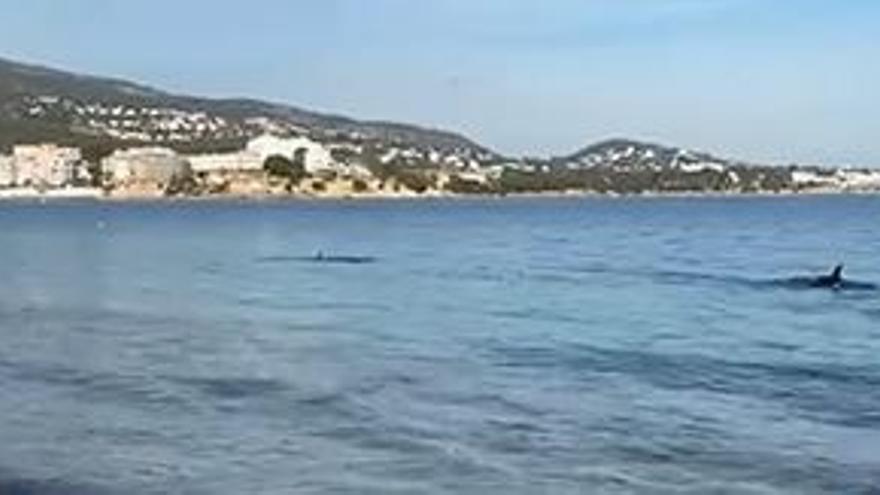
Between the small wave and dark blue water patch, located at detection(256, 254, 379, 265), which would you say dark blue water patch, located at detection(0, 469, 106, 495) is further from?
dark blue water patch, located at detection(256, 254, 379, 265)

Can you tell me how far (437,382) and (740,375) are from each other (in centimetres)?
550

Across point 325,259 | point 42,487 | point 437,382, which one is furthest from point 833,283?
point 42,487

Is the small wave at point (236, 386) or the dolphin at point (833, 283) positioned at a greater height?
the small wave at point (236, 386)

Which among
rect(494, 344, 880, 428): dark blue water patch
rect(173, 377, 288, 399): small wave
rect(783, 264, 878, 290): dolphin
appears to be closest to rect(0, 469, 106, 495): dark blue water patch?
rect(173, 377, 288, 399): small wave

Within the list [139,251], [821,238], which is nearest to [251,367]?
[139,251]

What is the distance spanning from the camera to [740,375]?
31578mm

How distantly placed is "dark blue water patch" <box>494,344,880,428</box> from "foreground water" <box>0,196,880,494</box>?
0.29 feet

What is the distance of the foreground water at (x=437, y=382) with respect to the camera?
20531 mm

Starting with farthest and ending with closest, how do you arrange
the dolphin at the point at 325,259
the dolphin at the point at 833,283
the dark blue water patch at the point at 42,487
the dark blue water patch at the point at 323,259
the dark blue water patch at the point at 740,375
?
1. the dolphin at the point at 325,259
2. the dark blue water patch at the point at 323,259
3. the dolphin at the point at 833,283
4. the dark blue water patch at the point at 740,375
5. the dark blue water patch at the point at 42,487

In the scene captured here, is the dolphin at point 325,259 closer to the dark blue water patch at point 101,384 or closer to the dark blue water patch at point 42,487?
the dark blue water patch at point 101,384

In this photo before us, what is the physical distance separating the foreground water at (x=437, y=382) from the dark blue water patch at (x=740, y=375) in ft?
0.29

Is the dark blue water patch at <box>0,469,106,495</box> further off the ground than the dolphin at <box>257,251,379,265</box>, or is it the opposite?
the dark blue water patch at <box>0,469,106,495</box>

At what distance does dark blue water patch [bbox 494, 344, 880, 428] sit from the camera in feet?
87.9

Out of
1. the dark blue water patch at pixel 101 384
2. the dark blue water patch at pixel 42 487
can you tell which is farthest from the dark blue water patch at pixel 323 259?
the dark blue water patch at pixel 42 487
